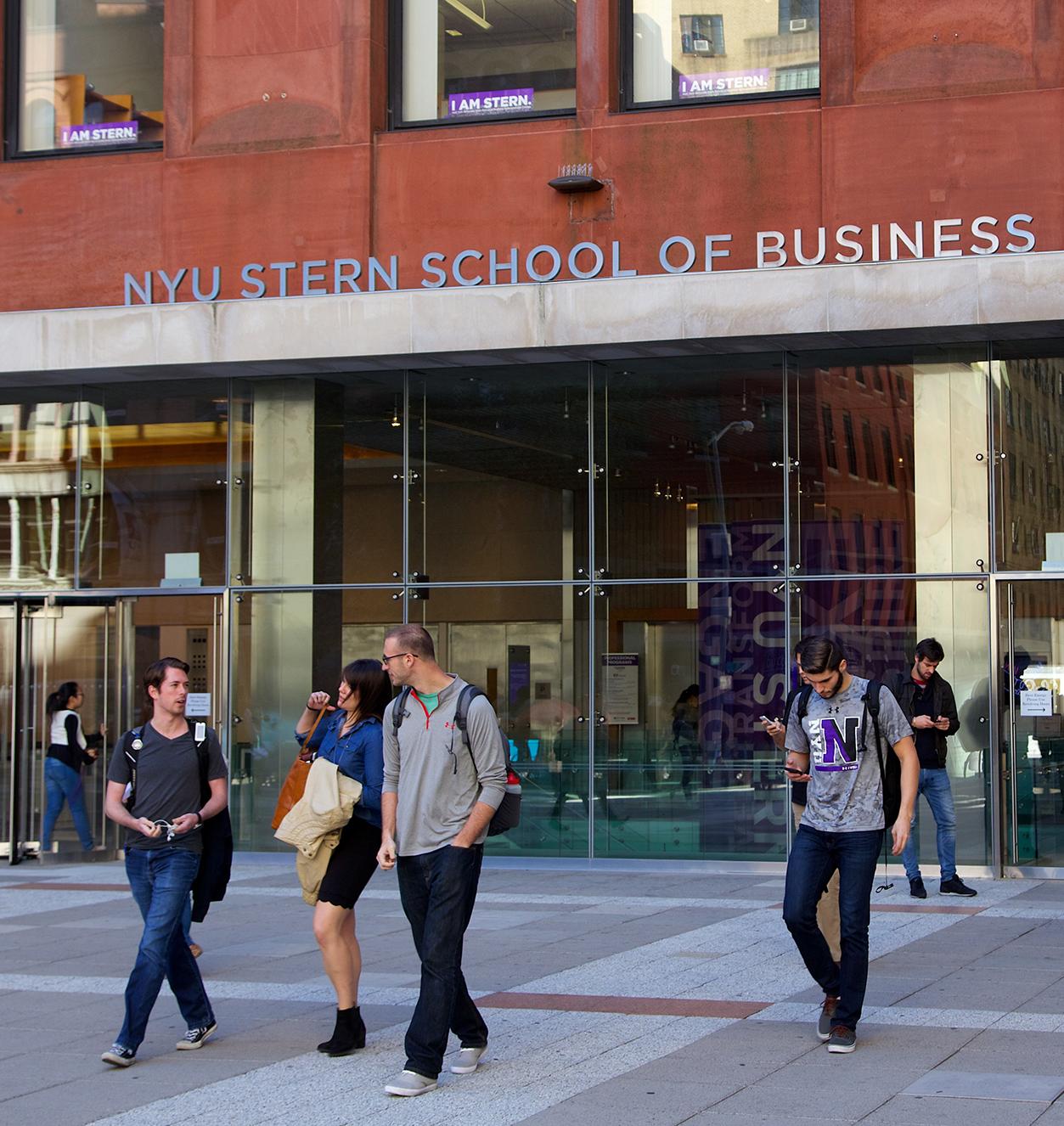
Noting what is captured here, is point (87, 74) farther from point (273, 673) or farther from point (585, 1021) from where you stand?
point (585, 1021)

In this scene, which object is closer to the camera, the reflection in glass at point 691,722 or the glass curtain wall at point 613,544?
the glass curtain wall at point 613,544

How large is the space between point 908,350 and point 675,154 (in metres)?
2.74

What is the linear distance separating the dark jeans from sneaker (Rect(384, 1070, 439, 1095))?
0.09 ft

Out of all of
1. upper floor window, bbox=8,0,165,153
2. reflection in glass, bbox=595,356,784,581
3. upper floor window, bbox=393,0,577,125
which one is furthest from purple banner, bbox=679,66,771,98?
upper floor window, bbox=8,0,165,153

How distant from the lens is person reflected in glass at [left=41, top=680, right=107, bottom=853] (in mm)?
16859

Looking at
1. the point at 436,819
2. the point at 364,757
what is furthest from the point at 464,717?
the point at 364,757

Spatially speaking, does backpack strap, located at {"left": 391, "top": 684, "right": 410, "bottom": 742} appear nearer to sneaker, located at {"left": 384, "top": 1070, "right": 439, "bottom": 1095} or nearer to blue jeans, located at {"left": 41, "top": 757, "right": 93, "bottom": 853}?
sneaker, located at {"left": 384, "top": 1070, "right": 439, "bottom": 1095}

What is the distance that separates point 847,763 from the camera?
26.0ft

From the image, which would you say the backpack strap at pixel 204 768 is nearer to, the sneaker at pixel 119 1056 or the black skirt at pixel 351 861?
the black skirt at pixel 351 861

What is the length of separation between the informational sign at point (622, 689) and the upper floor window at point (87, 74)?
6.99 metres

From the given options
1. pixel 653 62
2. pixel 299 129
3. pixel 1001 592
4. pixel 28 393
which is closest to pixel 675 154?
pixel 653 62

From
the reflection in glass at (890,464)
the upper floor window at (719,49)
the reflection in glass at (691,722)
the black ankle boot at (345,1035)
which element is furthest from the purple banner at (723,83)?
the black ankle boot at (345,1035)

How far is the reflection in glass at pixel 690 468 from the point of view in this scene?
629 inches

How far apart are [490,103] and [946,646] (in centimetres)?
665
